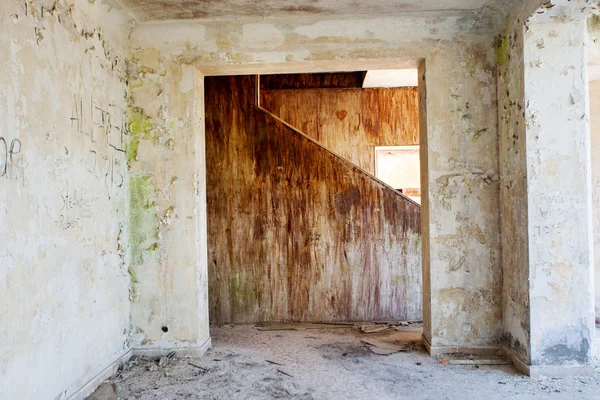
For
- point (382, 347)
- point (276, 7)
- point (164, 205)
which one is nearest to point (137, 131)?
point (164, 205)

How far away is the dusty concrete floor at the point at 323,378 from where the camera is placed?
9.39ft

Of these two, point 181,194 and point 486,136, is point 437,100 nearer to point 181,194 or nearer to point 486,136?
point 486,136

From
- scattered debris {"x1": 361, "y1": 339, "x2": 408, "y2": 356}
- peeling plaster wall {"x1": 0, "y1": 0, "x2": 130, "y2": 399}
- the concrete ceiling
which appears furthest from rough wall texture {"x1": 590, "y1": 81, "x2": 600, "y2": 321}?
peeling plaster wall {"x1": 0, "y1": 0, "x2": 130, "y2": 399}

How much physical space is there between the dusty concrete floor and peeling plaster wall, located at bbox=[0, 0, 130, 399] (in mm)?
458

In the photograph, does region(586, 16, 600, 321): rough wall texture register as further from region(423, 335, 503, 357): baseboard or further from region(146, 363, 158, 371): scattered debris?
region(146, 363, 158, 371): scattered debris

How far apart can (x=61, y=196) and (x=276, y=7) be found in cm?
209

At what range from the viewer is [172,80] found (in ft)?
12.0

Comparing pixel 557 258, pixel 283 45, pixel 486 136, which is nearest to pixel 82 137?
pixel 283 45

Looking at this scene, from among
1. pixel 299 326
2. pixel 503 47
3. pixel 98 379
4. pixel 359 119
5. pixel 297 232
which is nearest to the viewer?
pixel 98 379

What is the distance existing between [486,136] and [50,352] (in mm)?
3472

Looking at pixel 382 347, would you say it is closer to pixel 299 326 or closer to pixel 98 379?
pixel 299 326

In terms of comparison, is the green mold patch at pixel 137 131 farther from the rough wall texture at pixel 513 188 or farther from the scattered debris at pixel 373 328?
the rough wall texture at pixel 513 188

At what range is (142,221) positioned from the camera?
11.9ft

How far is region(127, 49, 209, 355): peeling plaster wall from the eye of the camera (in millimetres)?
3611
